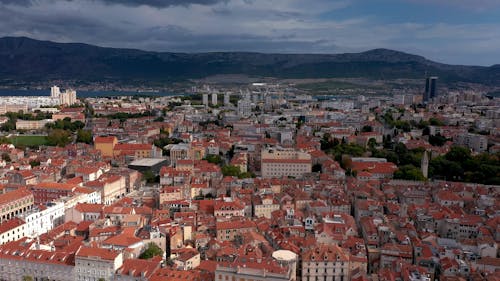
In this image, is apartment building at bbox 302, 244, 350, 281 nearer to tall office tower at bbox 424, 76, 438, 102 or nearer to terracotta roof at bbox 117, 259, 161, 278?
terracotta roof at bbox 117, 259, 161, 278

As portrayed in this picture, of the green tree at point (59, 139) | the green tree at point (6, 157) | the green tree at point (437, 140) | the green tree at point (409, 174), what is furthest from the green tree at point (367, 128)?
the green tree at point (6, 157)

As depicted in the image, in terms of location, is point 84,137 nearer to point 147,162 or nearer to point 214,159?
point 147,162

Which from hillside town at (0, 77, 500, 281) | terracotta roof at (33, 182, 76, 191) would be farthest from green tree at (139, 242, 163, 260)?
terracotta roof at (33, 182, 76, 191)

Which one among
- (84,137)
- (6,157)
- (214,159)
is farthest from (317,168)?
(84,137)

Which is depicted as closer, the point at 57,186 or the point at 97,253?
the point at 97,253

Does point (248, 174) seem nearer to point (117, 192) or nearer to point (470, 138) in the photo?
point (117, 192)

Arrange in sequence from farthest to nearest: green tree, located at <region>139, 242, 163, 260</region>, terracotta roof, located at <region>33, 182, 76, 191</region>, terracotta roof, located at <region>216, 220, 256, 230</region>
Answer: terracotta roof, located at <region>33, 182, 76, 191</region>
terracotta roof, located at <region>216, 220, 256, 230</region>
green tree, located at <region>139, 242, 163, 260</region>

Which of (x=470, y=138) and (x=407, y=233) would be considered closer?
(x=407, y=233)

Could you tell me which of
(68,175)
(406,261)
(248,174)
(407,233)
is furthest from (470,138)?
(68,175)
